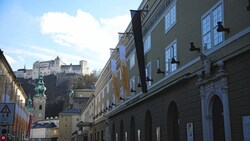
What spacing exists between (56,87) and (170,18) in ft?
551

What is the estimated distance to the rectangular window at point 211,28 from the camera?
15.6 m

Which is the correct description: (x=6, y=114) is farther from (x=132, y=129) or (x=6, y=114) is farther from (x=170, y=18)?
(x=132, y=129)

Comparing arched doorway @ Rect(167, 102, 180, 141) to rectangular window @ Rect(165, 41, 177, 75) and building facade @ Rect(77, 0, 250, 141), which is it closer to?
building facade @ Rect(77, 0, 250, 141)

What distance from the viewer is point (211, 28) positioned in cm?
1633

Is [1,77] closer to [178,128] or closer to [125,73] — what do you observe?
[125,73]

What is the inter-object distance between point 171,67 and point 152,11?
5927mm

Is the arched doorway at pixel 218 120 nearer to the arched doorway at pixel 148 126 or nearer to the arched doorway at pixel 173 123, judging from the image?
the arched doorway at pixel 173 123

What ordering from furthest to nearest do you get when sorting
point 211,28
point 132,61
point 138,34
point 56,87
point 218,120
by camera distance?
point 56,87
point 132,61
point 138,34
point 211,28
point 218,120

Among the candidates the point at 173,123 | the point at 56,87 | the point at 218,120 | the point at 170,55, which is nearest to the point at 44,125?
the point at 56,87

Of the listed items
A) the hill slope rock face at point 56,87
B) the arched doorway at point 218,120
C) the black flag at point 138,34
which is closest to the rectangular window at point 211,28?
the arched doorway at point 218,120

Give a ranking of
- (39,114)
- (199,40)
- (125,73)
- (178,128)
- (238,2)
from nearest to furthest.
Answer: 1. (238,2)
2. (199,40)
3. (178,128)
4. (125,73)
5. (39,114)

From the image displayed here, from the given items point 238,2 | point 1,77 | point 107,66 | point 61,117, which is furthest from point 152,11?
point 61,117

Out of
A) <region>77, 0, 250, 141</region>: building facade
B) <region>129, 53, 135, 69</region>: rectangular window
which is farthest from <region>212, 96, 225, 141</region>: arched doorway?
<region>129, 53, 135, 69</region>: rectangular window

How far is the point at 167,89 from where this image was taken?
71.3 ft
